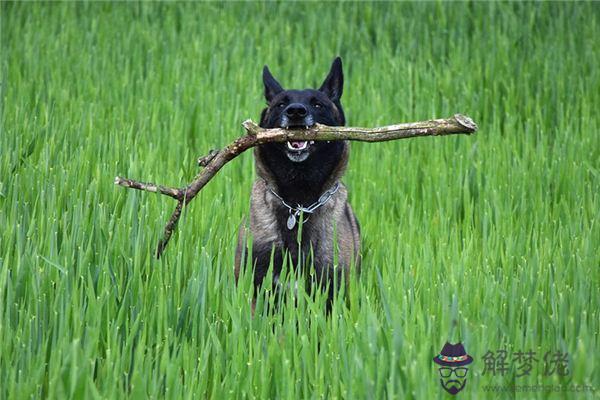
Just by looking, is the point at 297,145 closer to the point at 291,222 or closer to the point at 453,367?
the point at 291,222

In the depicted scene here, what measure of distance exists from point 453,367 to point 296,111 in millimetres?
1755

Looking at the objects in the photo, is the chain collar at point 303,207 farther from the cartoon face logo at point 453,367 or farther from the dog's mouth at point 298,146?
the cartoon face logo at point 453,367

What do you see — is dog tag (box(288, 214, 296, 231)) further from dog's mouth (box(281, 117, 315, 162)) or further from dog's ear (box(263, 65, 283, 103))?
dog's ear (box(263, 65, 283, 103))

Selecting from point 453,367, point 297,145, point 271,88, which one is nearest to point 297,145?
point 297,145

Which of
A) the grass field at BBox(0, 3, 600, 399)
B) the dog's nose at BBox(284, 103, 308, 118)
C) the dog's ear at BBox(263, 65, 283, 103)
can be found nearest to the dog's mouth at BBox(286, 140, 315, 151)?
the dog's nose at BBox(284, 103, 308, 118)

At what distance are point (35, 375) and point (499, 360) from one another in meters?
1.65

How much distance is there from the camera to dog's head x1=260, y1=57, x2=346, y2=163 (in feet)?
15.0

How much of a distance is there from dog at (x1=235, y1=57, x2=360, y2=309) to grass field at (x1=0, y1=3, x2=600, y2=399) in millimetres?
218

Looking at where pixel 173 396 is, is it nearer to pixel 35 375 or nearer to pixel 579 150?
pixel 35 375

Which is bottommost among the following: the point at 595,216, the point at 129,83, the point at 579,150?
the point at 595,216

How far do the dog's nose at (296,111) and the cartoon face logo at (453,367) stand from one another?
64.8 inches

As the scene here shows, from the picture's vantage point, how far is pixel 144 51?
9.52m

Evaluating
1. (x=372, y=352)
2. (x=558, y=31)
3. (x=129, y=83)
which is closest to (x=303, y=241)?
(x=372, y=352)

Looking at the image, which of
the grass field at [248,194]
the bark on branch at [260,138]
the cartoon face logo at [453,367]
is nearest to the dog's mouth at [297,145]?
the bark on branch at [260,138]
